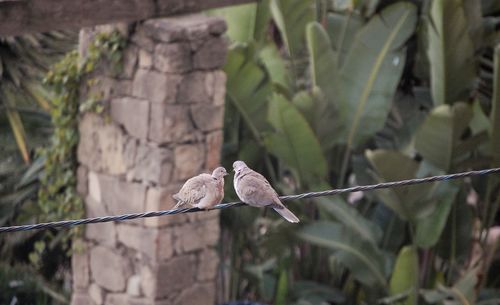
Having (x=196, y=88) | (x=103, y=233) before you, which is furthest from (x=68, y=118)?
(x=196, y=88)

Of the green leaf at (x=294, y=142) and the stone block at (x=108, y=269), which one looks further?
the green leaf at (x=294, y=142)

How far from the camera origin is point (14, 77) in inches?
290

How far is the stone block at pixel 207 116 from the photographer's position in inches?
265

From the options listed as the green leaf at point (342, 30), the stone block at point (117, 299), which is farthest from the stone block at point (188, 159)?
the green leaf at point (342, 30)

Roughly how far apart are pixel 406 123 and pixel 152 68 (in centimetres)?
252

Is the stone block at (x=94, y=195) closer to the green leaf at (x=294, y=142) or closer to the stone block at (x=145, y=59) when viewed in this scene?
the stone block at (x=145, y=59)

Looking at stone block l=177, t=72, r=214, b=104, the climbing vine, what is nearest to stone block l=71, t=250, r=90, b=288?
the climbing vine

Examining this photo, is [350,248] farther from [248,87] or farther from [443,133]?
[248,87]

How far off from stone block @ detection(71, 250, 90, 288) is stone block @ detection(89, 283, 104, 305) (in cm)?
6

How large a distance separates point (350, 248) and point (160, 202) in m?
1.72

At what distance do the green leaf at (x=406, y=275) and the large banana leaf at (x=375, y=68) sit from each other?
1.07 metres

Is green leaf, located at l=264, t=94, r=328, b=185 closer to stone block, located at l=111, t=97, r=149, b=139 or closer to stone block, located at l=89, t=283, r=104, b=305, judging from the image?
stone block, located at l=111, t=97, r=149, b=139

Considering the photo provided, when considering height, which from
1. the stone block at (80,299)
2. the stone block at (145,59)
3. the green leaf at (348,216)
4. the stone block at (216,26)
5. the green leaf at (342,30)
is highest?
the green leaf at (342,30)

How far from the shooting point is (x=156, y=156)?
6.64 metres
